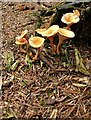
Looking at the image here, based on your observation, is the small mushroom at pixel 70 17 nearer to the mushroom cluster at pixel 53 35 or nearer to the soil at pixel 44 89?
the mushroom cluster at pixel 53 35

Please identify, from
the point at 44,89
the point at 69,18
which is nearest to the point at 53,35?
the point at 69,18

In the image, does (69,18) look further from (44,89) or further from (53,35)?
(44,89)

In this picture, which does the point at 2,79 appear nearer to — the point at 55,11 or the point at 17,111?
the point at 17,111

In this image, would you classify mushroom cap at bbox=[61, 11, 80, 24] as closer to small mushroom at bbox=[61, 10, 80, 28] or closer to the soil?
small mushroom at bbox=[61, 10, 80, 28]

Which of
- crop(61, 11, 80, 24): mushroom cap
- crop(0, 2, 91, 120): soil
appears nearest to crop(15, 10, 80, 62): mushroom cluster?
crop(61, 11, 80, 24): mushroom cap

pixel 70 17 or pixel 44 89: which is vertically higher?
pixel 70 17
